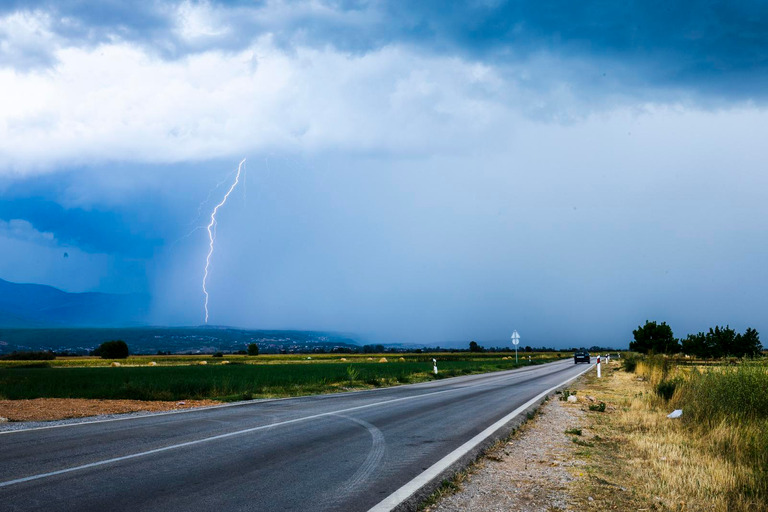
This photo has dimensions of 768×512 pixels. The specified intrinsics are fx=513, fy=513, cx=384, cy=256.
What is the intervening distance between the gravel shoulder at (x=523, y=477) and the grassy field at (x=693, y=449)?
33cm

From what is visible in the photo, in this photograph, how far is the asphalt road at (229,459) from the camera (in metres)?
5.10

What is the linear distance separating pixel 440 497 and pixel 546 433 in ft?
16.9

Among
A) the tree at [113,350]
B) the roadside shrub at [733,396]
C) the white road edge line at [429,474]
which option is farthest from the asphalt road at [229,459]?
the tree at [113,350]

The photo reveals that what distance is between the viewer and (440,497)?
530cm

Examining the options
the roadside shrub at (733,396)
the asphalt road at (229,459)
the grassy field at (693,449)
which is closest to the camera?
the asphalt road at (229,459)

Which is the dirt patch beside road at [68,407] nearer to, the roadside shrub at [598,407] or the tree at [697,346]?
the roadside shrub at [598,407]

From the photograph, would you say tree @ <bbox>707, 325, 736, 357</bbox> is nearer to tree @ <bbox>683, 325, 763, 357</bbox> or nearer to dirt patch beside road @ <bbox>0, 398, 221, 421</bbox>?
tree @ <bbox>683, 325, 763, 357</bbox>

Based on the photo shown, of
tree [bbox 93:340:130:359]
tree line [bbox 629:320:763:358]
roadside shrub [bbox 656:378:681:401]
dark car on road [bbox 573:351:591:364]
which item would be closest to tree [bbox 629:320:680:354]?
tree line [bbox 629:320:763:358]

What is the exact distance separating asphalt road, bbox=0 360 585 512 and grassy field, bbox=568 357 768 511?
221cm

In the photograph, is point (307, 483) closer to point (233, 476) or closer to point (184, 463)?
point (233, 476)

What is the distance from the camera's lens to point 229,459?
6934mm

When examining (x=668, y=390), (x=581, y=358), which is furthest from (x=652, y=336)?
(x=668, y=390)

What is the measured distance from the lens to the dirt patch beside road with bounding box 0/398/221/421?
1255 centimetres

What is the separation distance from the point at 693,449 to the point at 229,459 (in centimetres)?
699
